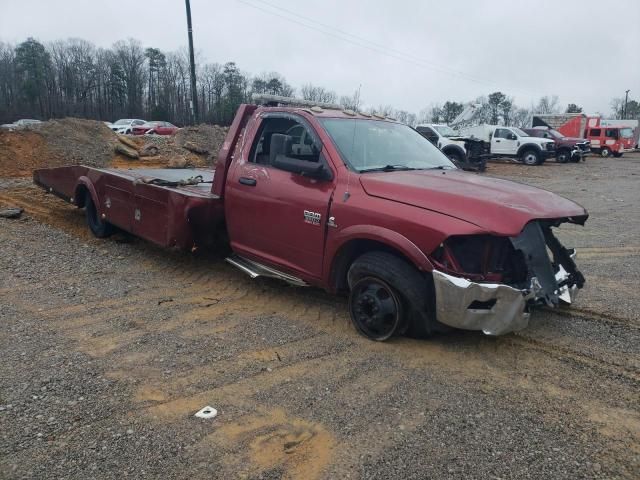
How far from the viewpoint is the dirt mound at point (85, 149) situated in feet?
50.9

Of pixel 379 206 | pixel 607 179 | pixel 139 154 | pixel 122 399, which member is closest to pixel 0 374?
pixel 122 399

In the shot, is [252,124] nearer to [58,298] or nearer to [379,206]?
[379,206]

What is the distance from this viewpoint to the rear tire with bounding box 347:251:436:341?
396 cm

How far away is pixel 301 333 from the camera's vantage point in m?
4.52

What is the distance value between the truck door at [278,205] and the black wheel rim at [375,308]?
48cm

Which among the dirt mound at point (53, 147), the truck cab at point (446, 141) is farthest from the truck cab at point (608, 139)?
the dirt mound at point (53, 147)

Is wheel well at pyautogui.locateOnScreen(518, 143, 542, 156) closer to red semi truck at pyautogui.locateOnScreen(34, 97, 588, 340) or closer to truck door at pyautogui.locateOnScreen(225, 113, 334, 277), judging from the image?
red semi truck at pyautogui.locateOnScreen(34, 97, 588, 340)

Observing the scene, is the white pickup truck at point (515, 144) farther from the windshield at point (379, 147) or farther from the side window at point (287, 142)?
the side window at point (287, 142)

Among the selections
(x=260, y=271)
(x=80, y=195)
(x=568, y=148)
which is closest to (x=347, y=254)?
(x=260, y=271)

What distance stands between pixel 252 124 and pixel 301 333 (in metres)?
2.31

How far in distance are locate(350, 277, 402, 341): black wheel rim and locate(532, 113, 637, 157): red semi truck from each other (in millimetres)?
38357

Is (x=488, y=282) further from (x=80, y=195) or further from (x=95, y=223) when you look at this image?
(x=80, y=195)

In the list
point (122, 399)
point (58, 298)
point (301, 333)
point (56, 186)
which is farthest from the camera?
point (56, 186)

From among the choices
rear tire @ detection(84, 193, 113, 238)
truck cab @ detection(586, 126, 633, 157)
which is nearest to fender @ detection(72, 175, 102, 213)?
rear tire @ detection(84, 193, 113, 238)
